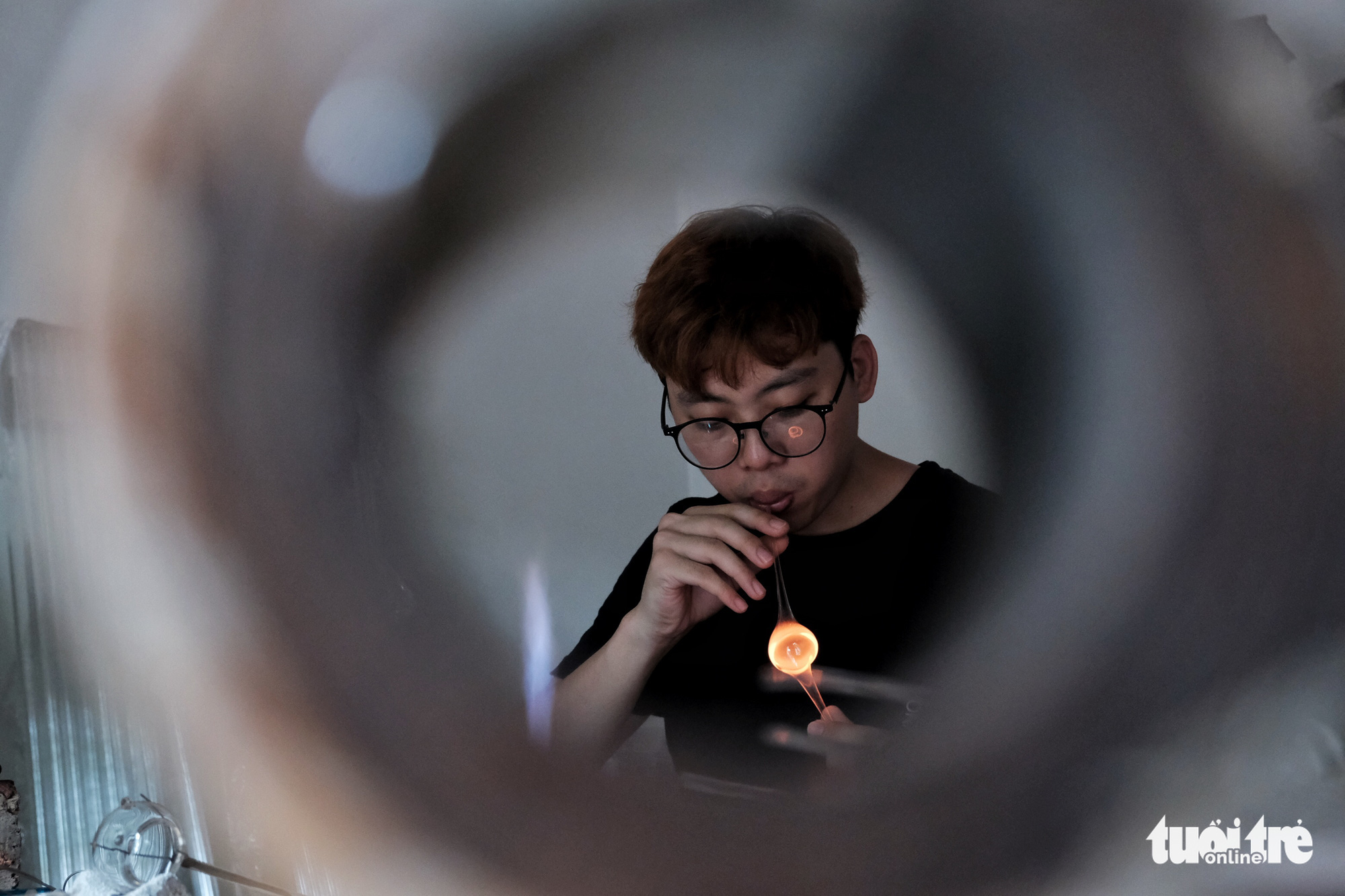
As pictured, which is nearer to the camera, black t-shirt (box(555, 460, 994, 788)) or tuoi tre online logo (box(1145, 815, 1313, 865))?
tuoi tre online logo (box(1145, 815, 1313, 865))

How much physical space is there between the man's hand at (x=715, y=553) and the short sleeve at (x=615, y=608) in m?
0.06

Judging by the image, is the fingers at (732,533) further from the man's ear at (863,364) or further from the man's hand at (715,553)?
the man's ear at (863,364)

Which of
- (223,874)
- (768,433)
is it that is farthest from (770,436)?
(223,874)

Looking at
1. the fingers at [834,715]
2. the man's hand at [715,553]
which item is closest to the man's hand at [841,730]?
the fingers at [834,715]

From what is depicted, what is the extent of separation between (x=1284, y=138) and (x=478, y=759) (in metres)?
0.64

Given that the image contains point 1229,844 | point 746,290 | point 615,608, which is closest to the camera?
point 1229,844

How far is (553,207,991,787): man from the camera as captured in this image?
69 cm

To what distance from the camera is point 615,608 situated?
0.79 meters

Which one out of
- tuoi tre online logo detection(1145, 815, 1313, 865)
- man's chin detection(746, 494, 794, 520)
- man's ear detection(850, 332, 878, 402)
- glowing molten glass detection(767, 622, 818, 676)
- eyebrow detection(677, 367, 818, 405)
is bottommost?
tuoi tre online logo detection(1145, 815, 1313, 865)

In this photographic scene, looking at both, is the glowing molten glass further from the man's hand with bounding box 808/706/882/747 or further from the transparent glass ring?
the transparent glass ring

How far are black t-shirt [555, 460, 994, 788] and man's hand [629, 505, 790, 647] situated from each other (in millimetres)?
66

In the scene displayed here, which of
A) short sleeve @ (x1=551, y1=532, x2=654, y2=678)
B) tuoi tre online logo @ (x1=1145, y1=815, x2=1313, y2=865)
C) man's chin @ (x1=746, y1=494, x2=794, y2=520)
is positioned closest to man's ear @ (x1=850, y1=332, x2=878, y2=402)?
man's chin @ (x1=746, y1=494, x2=794, y2=520)

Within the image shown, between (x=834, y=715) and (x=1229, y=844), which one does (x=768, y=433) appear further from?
(x=1229, y=844)

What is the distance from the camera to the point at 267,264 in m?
0.55
